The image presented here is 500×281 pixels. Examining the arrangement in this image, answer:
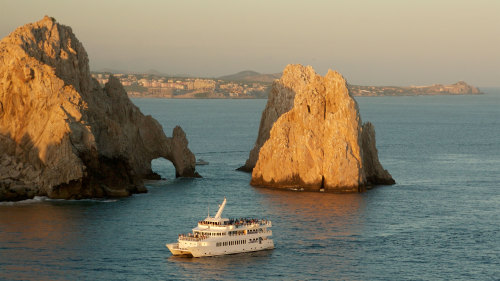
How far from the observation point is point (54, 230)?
91.1 m

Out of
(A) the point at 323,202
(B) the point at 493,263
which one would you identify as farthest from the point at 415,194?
(B) the point at 493,263

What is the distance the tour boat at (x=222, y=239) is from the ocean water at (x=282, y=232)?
90 centimetres

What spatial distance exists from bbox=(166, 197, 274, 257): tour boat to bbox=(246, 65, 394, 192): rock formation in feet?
122

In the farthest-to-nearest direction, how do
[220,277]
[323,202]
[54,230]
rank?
[323,202] < [54,230] < [220,277]

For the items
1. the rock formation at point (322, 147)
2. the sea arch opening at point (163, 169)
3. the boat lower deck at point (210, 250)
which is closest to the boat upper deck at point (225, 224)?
the boat lower deck at point (210, 250)

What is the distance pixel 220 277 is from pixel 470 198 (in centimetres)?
5329

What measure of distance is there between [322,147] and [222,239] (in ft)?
146

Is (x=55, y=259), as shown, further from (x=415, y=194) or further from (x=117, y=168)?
(x=415, y=194)

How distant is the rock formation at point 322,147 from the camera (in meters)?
119

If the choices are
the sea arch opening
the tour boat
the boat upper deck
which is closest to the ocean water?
the tour boat

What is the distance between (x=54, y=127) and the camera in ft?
367

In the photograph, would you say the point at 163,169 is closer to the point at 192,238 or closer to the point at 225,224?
the point at 225,224

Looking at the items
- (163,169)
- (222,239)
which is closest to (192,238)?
(222,239)

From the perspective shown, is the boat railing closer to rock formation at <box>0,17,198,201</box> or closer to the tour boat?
the tour boat
